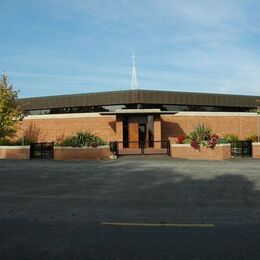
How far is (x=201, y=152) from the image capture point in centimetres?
2961

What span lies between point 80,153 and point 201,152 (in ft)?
25.6

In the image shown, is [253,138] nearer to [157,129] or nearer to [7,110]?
[157,129]

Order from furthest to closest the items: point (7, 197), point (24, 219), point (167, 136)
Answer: point (167, 136) < point (7, 197) < point (24, 219)

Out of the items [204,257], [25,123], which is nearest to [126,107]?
[25,123]

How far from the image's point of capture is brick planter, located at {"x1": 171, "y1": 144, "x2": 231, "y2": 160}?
29.4 meters

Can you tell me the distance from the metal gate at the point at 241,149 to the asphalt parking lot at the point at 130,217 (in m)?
14.6

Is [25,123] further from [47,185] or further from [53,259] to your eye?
[53,259]

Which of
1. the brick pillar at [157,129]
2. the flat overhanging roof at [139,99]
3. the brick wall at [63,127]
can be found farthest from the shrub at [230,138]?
the brick wall at [63,127]

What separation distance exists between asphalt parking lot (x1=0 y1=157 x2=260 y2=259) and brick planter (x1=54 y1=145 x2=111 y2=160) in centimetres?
1063

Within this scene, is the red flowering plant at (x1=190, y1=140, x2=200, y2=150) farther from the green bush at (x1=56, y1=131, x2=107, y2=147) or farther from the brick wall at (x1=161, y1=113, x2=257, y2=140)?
the brick wall at (x1=161, y1=113, x2=257, y2=140)

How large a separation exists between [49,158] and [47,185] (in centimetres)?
1502

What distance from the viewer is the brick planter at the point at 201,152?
29.4m

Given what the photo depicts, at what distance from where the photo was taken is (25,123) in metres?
46.4

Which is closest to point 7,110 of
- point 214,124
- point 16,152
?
point 16,152
